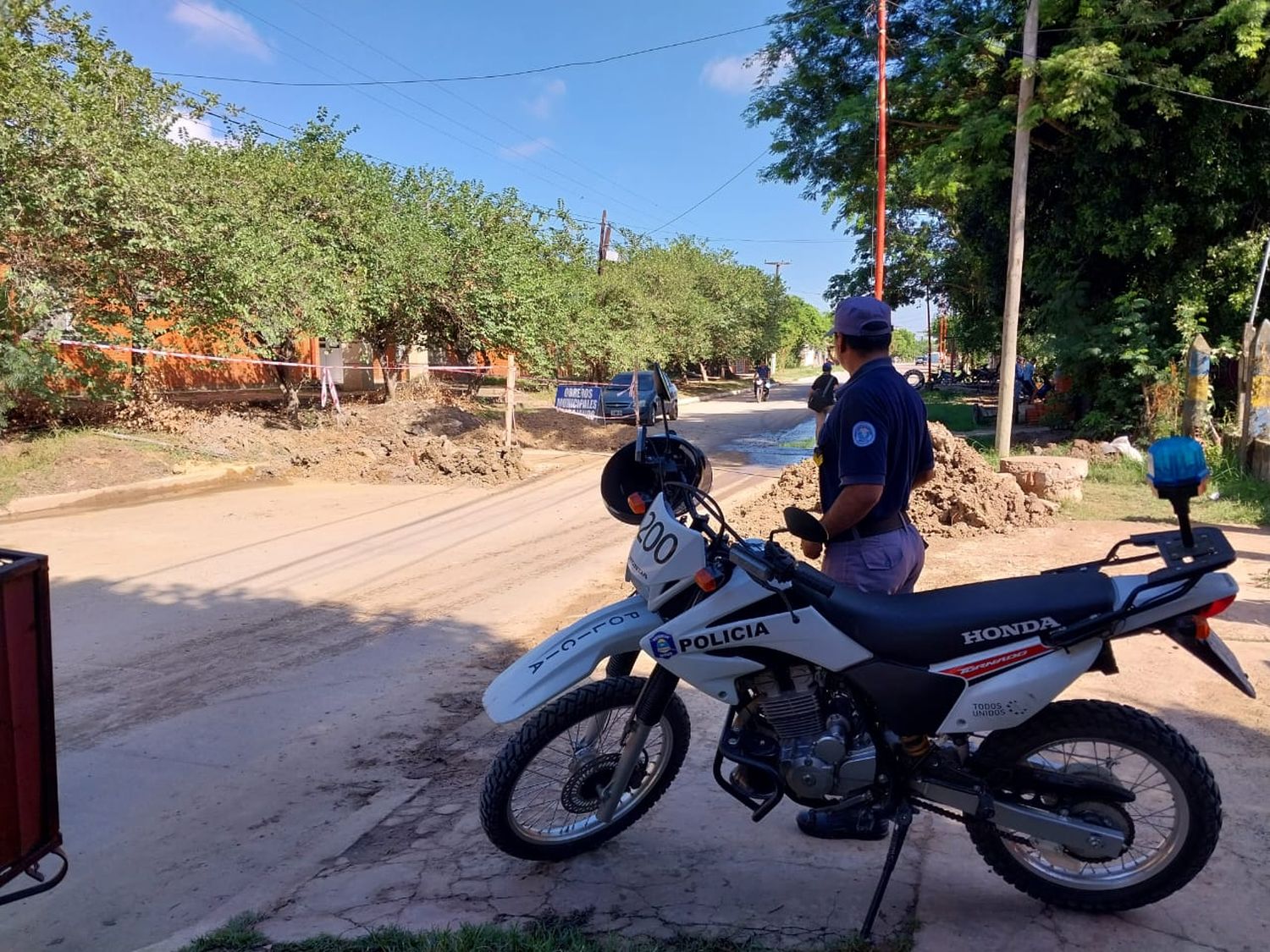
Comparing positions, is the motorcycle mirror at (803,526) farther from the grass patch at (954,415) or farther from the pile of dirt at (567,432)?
the grass patch at (954,415)

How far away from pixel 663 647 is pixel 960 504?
704cm

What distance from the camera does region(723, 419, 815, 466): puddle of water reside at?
16.2 metres

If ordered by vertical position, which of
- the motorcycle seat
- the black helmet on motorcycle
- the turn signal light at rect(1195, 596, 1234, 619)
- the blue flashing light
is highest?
the blue flashing light

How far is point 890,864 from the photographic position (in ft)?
8.63

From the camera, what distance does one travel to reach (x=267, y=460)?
13758 mm

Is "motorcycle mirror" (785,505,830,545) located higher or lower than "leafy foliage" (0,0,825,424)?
lower

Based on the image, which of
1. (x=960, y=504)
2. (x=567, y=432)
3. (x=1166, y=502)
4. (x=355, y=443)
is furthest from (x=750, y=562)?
(x=567, y=432)

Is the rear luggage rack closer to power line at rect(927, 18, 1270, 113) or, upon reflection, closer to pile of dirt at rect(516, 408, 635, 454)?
power line at rect(927, 18, 1270, 113)

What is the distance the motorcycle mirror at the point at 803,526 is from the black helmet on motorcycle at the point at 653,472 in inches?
13.7

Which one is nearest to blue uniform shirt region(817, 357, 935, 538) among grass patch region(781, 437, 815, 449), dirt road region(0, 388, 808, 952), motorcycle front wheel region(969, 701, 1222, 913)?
motorcycle front wheel region(969, 701, 1222, 913)

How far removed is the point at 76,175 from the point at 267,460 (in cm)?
462

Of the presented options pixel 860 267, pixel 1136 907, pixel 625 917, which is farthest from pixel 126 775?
pixel 860 267

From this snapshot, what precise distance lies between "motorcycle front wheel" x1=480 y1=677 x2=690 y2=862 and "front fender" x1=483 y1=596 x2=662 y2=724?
0.43 feet

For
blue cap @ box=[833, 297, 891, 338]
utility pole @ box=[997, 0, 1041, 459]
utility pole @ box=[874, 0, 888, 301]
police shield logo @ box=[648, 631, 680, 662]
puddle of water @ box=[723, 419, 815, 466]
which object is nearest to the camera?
police shield logo @ box=[648, 631, 680, 662]
